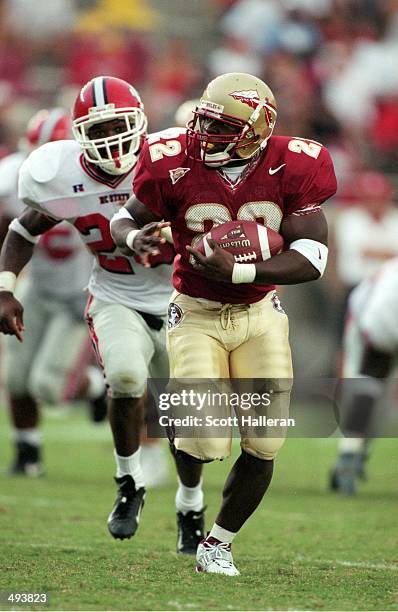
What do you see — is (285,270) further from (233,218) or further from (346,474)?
(346,474)

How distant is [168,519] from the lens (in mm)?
5848

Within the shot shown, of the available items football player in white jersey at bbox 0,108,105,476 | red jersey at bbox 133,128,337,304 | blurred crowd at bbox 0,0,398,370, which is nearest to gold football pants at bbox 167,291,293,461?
red jersey at bbox 133,128,337,304

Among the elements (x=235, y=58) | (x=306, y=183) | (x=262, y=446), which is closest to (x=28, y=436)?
(x=262, y=446)

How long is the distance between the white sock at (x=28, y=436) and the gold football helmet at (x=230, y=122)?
3411mm

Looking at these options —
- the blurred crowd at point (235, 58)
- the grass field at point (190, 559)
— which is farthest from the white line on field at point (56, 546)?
the blurred crowd at point (235, 58)

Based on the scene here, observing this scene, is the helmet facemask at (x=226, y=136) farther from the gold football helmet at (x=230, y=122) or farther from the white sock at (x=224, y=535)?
the white sock at (x=224, y=535)

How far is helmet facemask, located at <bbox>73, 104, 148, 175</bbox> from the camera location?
4.85 metres

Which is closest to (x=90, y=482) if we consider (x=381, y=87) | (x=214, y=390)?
(x=214, y=390)

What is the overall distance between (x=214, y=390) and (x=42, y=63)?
321 inches

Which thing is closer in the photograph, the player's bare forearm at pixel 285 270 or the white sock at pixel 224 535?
the player's bare forearm at pixel 285 270

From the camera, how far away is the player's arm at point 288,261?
402 cm

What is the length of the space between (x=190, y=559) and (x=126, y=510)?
0.33 metres

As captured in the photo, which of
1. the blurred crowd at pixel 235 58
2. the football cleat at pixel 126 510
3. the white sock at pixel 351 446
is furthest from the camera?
the blurred crowd at pixel 235 58

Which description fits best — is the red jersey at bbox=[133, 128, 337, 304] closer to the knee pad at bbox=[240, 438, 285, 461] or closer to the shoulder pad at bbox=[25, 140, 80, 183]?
the knee pad at bbox=[240, 438, 285, 461]
